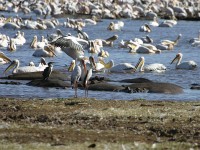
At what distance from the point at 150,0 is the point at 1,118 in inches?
2143

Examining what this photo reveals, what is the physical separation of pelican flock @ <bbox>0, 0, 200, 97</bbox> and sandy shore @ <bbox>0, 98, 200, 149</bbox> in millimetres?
3086

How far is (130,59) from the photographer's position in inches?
1081

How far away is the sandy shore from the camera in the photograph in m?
10.3

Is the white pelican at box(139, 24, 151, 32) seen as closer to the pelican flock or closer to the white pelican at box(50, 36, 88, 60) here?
the pelican flock

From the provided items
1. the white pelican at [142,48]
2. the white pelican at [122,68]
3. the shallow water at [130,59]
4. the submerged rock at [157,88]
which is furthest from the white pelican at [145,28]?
the submerged rock at [157,88]

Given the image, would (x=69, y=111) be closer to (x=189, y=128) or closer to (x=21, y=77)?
(x=189, y=128)

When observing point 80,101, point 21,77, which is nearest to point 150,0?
point 21,77

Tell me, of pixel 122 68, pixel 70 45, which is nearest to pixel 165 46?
pixel 122 68

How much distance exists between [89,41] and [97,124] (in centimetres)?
1629

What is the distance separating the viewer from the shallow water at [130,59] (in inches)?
682

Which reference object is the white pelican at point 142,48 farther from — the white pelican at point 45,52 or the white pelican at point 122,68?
the white pelican at point 122,68

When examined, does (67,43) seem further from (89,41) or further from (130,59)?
(89,41)

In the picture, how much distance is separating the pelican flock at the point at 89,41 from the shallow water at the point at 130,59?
0.08 meters

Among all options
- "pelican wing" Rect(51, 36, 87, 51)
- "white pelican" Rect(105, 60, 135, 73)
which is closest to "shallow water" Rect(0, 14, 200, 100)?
"white pelican" Rect(105, 60, 135, 73)
